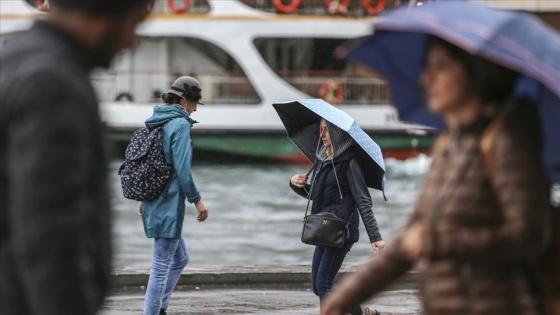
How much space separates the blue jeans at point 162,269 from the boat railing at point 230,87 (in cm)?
2862

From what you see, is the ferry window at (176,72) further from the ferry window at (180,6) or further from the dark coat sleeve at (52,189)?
the dark coat sleeve at (52,189)

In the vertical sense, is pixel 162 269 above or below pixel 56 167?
below

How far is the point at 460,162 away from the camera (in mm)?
3533

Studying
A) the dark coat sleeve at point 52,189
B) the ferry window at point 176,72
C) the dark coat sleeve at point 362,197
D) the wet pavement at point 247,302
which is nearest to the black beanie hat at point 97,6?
the dark coat sleeve at point 52,189

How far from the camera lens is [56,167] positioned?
2873 mm

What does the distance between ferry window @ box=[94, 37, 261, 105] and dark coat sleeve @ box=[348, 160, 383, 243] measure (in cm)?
2899

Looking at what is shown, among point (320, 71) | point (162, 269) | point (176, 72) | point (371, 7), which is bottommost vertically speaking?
point (320, 71)

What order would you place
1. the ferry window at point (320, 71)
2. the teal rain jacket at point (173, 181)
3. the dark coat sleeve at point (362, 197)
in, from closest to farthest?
the teal rain jacket at point (173, 181)
the dark coat sleeve at point (362, 197)
the ferry window at point (320, 71)

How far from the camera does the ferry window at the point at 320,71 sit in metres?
38.9

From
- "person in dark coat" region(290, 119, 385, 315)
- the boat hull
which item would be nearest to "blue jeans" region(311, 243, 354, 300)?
"person in dark coat" region(290, 119, 385, 315)

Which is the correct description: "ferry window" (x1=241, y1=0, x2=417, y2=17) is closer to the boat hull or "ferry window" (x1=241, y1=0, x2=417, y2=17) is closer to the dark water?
the boat hull

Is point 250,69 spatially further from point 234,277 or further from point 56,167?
point 56,167

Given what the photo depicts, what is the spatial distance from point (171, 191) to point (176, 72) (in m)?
30.0

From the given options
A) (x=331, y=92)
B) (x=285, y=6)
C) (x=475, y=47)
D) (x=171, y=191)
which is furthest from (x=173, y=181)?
(x=285, y=6)
